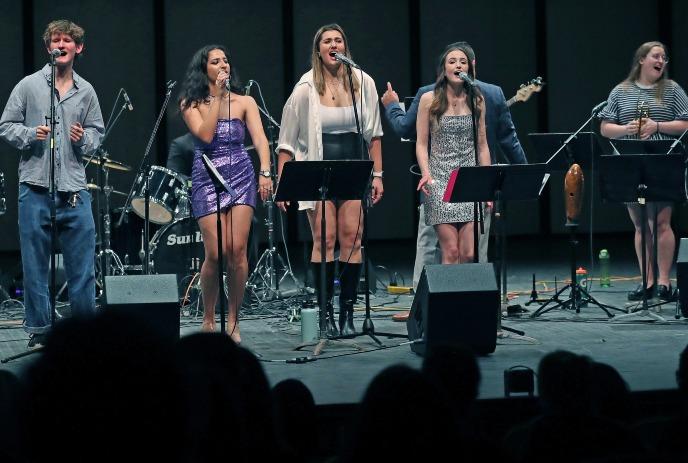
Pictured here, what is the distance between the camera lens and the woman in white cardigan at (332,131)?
7.46m

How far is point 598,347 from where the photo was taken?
7.19m

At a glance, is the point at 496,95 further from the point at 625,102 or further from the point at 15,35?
the point at 15,35

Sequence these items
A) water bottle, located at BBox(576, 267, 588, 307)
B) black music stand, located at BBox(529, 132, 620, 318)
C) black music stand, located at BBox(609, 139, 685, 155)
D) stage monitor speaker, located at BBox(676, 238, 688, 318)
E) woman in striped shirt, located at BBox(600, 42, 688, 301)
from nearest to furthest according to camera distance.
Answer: stage monitor speaker, located at BBox(676, 238, 688, 318) → black music stand, located at BBox(609, 139, 685, 155) → black music stand, located at BBox(529, 132, 620, 318) → water bottle, located at BBox(576, 267, 588, 307) → woman in striped shirt, located at BBox(600, 42, 688, 301)

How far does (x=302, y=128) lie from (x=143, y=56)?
291 inches

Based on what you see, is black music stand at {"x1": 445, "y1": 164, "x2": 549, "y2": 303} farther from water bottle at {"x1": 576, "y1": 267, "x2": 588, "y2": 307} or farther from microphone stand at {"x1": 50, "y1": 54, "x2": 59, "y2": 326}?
microphone stand at {"x1": 50, "y1": 54, "x2": 59, "y2": 326}

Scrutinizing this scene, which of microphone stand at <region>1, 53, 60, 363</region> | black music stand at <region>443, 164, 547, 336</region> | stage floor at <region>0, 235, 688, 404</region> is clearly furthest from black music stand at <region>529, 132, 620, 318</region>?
microphone stand at <region>1, 53, 60, 363</region>

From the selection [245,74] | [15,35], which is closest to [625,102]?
[245,74]

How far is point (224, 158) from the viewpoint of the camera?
733 centimetres

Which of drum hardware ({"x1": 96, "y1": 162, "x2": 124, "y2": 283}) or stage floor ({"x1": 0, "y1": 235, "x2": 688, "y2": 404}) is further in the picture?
drum hardware ({"x1": 96, "y1": 162, "x2": 124, "y2": 283})

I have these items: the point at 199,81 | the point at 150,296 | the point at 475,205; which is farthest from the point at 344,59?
the point at 150,296

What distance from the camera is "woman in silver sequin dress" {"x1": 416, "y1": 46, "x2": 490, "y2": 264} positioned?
7711 mm

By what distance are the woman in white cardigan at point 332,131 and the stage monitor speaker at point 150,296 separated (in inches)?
43.1

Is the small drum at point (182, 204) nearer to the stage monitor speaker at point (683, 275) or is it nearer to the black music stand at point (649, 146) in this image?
the black music stand at point (649, 146)

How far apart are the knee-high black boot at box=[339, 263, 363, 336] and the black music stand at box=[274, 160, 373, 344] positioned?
0.76 metres
